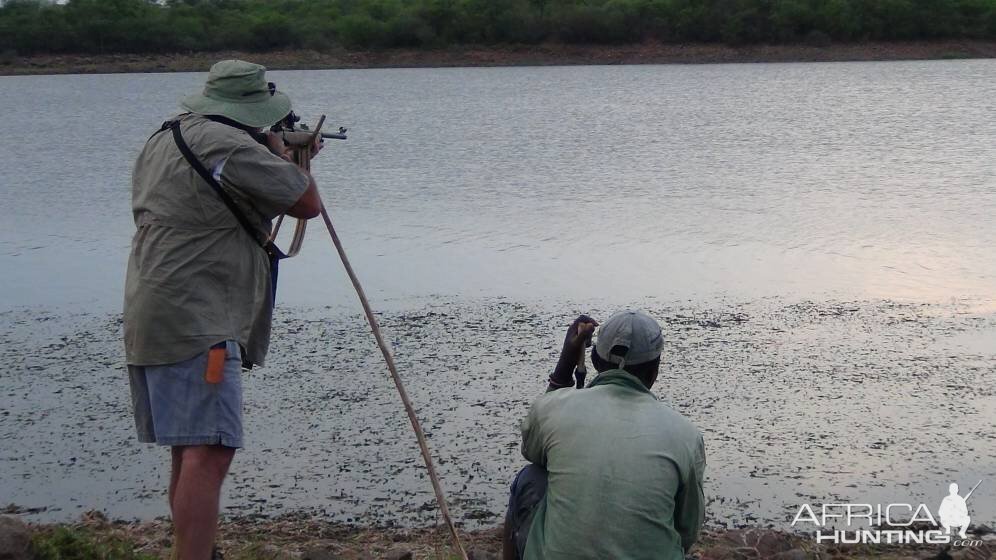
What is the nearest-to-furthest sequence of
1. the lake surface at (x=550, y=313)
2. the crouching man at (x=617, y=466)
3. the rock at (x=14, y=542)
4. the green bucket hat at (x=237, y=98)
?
the crouching man at (x=617, y=466), the green bucket hat at (x=237, y=98), the rock at (x=14, y=542), the lake surface at (x=550, y=313)

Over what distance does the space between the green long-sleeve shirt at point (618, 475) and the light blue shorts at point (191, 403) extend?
936 millimetres

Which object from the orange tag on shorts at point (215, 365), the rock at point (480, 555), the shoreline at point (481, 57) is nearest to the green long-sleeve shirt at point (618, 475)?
the orange tag on shorts at point (215, 365)

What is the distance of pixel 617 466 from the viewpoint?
285 cm

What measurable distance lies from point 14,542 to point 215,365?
1.01 metres

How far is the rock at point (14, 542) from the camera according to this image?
3.79 m

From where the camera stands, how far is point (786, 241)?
10688mm

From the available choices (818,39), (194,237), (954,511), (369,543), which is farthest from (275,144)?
(818,39)

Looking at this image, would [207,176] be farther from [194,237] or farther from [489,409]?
[489,409]

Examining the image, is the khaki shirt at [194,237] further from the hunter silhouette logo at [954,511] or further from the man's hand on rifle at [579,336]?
the hunter silhouette logo at [954,511]

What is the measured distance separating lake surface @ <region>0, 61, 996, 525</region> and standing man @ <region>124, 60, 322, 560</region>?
1.70 m

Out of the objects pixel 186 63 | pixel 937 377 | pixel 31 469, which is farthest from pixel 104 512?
pixel 186 63

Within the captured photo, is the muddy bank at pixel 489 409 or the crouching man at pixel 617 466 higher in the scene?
the crouching man at pixel 617 466

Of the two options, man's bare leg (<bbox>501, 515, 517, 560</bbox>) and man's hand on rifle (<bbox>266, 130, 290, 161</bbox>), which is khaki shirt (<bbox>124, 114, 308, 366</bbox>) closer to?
man's hand on rifle (<bbox>266, 130, 290, 161</bbox>)

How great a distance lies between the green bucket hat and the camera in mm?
3535
